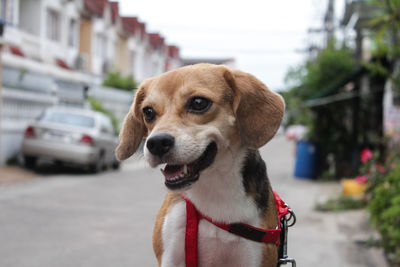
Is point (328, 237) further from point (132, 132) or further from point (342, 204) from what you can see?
point (132, 132)

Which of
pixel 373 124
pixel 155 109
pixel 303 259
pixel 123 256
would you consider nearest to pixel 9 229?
pixel 123 256

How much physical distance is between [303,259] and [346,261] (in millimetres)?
536

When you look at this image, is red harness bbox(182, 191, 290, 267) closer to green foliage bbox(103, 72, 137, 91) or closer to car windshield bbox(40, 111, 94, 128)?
car windshield bbox(40, 111, 94, 128)

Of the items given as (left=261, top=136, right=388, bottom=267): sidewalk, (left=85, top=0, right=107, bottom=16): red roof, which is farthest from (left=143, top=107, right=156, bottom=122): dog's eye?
(left=85, top=0, right=107, bottom=16): red roof

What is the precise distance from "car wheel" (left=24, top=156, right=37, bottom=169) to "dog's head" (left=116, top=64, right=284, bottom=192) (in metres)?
11.2

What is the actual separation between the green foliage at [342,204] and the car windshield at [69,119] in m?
6.91

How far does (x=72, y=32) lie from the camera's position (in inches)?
1051

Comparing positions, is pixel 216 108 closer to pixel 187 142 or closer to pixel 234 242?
pixel 187 142

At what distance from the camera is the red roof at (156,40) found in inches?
1812

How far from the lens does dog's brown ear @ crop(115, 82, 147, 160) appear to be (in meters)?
3.41

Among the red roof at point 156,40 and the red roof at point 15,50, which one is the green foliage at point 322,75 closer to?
the red roof at point 15,50

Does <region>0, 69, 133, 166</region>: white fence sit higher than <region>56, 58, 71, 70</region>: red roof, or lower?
lower

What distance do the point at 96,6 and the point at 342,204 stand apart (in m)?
23.5

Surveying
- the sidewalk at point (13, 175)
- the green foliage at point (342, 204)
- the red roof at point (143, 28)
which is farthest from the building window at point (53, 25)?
the green foliage at point (342, 204)
